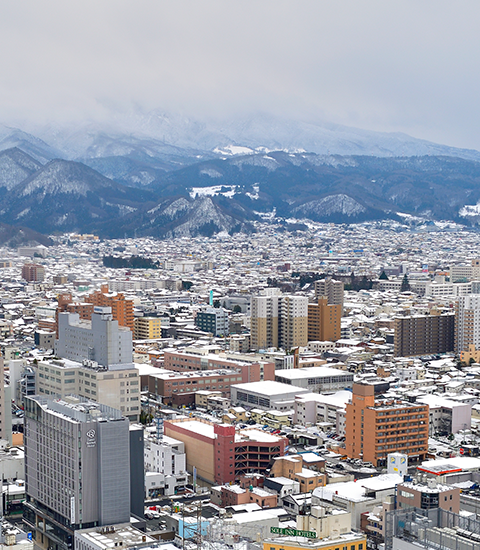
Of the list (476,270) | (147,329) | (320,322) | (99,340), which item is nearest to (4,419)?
(99,340)

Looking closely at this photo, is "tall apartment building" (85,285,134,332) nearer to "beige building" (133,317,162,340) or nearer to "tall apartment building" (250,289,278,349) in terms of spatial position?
"beige building" (133,317,162,340)

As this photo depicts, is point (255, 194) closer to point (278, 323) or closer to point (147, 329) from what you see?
point (147, 329)

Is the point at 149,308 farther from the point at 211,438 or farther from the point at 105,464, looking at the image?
the point at 105,464

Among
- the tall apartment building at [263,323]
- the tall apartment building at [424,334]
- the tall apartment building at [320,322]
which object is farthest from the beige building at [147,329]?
the tall apartment building at [424,334]

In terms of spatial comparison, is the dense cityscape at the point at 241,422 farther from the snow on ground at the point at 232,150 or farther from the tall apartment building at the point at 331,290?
the snow on ground at the point at 232,150

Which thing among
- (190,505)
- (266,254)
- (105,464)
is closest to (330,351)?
(190,505)

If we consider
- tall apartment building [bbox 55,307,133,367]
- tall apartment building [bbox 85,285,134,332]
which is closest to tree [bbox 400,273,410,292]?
tall apartment building [bbox 85,285,134,332]
